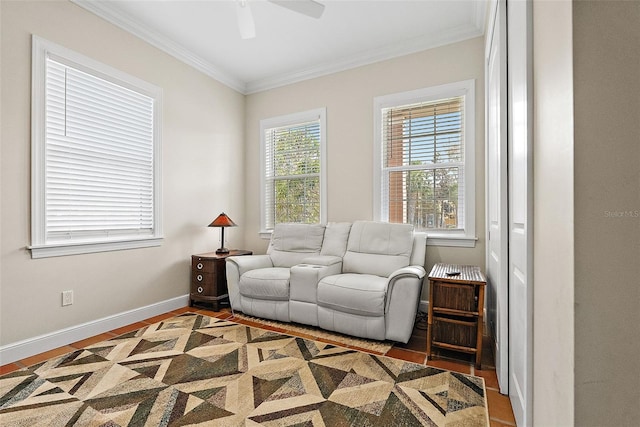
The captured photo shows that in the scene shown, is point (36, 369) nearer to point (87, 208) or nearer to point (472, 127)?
point (87, 208)

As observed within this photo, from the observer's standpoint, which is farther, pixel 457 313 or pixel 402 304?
pixel 402 304

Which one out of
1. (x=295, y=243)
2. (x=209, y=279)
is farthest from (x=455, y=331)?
(x=209, y=279)

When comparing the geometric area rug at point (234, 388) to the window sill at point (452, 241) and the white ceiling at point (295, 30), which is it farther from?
the white ceiling at point (295, 30)

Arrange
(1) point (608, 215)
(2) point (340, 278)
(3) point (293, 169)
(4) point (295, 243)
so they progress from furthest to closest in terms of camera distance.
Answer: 1. (3) point (293, 169)
2. (4) point (295, 243)
3. (2) point (340, 278)
4. (1) point (608, 215)

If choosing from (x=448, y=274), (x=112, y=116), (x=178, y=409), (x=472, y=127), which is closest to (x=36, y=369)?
(x=178, y=409)

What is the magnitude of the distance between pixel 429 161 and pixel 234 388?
2.73 metres

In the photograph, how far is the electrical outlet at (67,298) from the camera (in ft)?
8.61

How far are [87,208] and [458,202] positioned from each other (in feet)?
11.3

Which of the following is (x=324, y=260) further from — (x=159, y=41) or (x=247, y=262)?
(x=159, y=41)

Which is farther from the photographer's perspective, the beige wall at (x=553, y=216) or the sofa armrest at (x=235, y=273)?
the sofa armrest at (x=235, y=273)

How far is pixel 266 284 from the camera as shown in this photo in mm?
3131

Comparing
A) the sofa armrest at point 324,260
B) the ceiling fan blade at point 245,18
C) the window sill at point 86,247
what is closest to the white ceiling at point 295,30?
the ceiling fan blade at point 245,18

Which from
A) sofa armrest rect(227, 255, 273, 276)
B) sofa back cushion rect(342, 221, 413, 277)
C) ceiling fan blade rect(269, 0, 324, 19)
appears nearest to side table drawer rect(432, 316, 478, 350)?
sofa back cushion rect(342, 221, 413, 277)

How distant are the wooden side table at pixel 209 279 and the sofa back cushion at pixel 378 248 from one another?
137 centimetres
